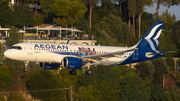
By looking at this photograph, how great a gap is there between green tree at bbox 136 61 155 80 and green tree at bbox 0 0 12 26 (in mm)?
53851

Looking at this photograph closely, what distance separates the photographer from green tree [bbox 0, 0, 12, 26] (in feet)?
360

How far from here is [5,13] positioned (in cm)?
11088

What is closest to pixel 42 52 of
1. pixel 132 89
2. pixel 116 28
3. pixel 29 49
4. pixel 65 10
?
pixel 29 49

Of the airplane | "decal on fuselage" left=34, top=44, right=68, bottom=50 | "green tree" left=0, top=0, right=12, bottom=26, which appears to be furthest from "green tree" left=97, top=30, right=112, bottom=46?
"decal on fuselage" left=34, top=44, right=68, bottom=50

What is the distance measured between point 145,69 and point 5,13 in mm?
A: 57642

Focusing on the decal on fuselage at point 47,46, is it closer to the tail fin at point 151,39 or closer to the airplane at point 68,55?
the airplane at point 68,55

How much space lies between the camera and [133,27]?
161m

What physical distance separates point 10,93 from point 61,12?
43.4 metres

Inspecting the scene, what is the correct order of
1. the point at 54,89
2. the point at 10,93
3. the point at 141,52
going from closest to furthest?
the point at 141,52
the point at 10,93
the point at 54,89

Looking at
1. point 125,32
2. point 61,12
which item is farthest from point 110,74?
point 125,32

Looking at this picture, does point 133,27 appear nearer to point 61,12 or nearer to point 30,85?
point 61,12

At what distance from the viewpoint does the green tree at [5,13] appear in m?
110

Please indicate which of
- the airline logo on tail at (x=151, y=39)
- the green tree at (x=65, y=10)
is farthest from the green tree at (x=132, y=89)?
the airline logo on tail at (x=151, y=39)

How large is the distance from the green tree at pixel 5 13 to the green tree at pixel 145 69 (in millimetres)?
53851
